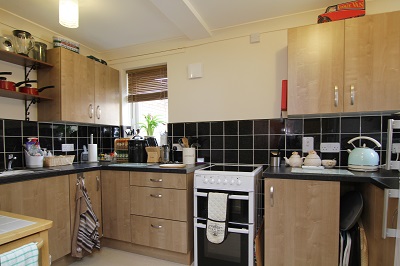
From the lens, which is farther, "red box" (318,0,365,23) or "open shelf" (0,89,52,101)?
"open shelf" (0,89,52,101)

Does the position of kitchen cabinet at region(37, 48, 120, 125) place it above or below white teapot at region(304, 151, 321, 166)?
above

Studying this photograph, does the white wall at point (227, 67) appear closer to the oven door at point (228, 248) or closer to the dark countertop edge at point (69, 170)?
the dark countertop edge at point (69, 170)

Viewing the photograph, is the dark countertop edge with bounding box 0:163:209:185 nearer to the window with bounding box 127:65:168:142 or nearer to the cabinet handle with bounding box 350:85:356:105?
the window with bounding box 127:65:168:142

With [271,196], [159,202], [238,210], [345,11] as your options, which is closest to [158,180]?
[159,202]

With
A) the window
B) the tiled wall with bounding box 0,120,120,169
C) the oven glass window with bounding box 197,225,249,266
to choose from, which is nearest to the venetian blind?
the window

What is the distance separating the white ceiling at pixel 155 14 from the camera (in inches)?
78.0

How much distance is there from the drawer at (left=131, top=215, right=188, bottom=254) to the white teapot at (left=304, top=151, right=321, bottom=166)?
127cm

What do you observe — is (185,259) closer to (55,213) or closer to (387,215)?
(55,213)

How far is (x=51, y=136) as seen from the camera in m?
2.49

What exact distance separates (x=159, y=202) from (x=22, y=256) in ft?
4.45

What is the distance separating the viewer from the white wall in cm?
224

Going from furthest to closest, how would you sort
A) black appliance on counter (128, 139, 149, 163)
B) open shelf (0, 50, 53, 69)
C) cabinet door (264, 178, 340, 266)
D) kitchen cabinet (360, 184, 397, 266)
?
black appliance on counter (128, 139, 149, 163), open shelf (0, 50, 53, 69), cabinet door (264, 178, 340, 266), kitchen cabinet (360, 184, 397, 266)

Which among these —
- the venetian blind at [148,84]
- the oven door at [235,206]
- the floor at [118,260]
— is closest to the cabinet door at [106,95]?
the venetian blind at [148,84]

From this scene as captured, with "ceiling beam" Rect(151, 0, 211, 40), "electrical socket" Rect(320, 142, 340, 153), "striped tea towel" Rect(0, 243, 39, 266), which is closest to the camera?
"striped tea towel" Rect(0, 243, 39, 266)
